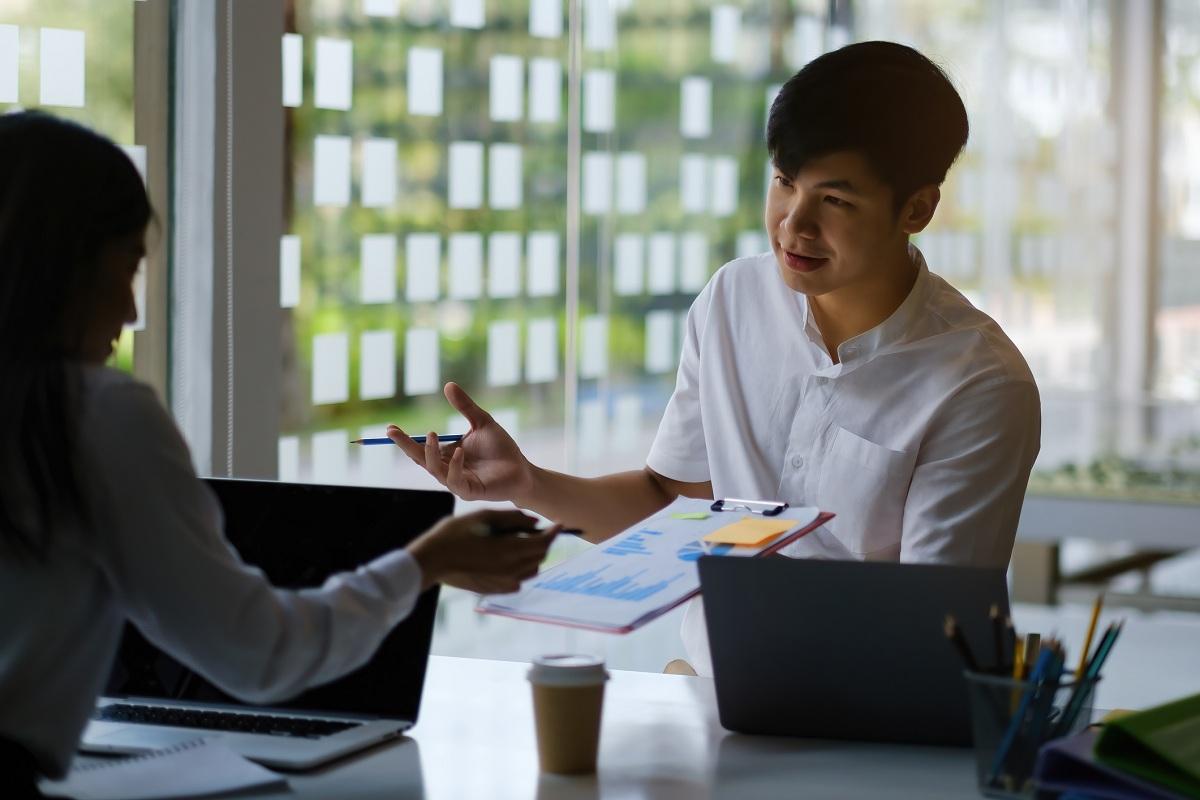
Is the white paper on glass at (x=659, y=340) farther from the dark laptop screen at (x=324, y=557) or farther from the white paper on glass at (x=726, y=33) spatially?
the dark laptop screen at (x=324, y=557)

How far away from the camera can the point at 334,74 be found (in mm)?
2564

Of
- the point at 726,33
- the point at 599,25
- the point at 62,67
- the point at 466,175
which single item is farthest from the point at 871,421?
the point at 726,33

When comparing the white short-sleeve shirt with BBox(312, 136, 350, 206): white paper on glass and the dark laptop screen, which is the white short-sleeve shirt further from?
BBox(312, 136, 350, 206): white paper on glass

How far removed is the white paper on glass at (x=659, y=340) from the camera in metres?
3.45

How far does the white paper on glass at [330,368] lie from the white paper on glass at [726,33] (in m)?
1.38

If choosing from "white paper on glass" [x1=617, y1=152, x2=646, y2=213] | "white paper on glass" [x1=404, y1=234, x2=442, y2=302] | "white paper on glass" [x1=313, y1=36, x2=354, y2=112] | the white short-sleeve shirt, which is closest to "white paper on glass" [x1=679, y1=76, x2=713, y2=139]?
"white paper on glass" [x1=617, y1=152, x2=646, y2=213]

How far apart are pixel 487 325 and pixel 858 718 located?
6.15 ft

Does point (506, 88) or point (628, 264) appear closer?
point (506, 88)

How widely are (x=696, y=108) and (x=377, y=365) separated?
1200mm

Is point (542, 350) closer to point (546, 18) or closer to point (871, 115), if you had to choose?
point (546, 18)

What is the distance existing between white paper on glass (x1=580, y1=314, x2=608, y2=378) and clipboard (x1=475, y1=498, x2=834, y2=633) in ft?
5.64

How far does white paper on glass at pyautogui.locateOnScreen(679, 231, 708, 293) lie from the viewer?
349 cm

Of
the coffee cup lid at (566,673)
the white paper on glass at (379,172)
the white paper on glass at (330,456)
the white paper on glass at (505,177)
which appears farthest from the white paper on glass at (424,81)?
the coffee cup lid at (566,673)

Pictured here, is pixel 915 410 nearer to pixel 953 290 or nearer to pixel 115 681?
pixel 953 290
